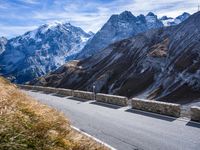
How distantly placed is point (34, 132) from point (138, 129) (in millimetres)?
8484

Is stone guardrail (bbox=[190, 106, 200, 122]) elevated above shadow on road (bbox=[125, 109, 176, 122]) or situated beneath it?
elevated above

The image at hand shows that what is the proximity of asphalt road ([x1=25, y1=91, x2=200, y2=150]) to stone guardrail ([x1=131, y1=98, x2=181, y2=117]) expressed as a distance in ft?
2.12

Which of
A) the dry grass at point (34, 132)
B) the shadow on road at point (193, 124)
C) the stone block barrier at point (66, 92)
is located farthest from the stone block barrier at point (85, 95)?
the dry grass at point (34, 132)

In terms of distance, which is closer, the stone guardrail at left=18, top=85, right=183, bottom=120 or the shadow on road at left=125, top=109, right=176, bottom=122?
the shadow on road at left=125, top=109, right=176, bottom=122

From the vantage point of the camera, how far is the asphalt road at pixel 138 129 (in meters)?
12.4

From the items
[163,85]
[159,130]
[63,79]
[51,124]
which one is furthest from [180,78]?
[63,79]

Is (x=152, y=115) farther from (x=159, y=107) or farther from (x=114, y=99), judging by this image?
(x=114, y=99)

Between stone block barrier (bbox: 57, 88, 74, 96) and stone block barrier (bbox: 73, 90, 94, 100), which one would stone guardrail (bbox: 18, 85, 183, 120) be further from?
stone block barrier (bbox: 57, 88, 74, 96)

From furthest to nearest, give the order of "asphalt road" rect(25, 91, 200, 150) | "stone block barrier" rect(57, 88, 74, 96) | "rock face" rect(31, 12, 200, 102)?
"rock face" rect(31, 12, 200, 102), "stone block barrier" rect(57, 88, 74, 96), "asphalt road" rect(25, 91, 200, 150)

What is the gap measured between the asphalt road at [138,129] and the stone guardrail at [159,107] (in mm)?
646

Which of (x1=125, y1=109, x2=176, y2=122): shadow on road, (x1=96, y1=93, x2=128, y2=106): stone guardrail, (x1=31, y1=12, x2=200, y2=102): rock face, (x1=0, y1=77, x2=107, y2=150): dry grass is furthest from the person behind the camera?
(x1=31, y1=12, x2=200, y2=102): rock face

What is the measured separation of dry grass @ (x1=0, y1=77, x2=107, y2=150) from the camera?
Answer: 245 inches

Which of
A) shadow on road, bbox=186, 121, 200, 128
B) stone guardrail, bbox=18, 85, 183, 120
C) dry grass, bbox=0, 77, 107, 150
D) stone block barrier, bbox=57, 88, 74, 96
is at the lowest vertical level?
stone block barrier, bbox=57, 88, 74, 96

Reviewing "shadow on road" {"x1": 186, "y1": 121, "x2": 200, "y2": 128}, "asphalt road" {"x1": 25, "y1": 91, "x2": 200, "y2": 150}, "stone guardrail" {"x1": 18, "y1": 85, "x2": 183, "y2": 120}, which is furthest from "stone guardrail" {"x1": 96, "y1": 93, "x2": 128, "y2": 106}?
"shadow on road" {"x1": 186, "y1": 121, "x2": 200, "y2": 128}
